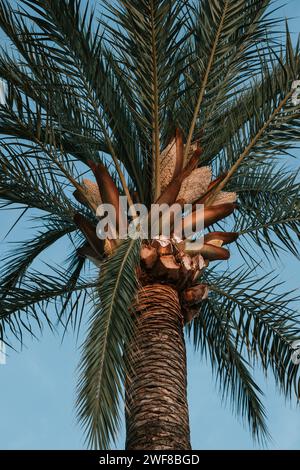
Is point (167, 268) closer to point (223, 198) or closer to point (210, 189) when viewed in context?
point (210, 189)

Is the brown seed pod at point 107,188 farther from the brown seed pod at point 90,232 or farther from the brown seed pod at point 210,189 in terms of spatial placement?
the brown seed pod at point 210,189

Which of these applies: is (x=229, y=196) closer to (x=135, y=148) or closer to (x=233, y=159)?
(x=233, y=159)

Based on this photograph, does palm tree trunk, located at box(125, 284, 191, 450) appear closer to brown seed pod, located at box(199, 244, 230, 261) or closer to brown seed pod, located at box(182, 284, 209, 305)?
brown seed pod, located at box(182, 284, 209, 305)

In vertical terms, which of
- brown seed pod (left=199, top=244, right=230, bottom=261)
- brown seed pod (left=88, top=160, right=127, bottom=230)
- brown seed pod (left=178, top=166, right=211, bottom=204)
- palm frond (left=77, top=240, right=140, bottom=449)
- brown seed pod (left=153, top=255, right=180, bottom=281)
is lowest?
palm frond (left=77, top=240, right=140, bottom=449)

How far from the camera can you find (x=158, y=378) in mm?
7398

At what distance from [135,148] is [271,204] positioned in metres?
1.67

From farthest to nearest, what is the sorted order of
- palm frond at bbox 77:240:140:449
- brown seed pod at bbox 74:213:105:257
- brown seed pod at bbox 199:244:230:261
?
brown seed pod at bbox 199:244:230:261 < brown seed pod at bbox 74:213:105:257 < palm frond at bbox 77:240:140:449

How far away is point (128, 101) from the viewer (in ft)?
31.8

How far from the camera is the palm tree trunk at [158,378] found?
22.7ft

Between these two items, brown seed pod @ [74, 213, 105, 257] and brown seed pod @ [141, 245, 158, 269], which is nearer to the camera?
brown seed pod @ [141, 245, 158, 269]

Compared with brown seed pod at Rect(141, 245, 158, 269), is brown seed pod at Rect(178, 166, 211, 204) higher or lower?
higher

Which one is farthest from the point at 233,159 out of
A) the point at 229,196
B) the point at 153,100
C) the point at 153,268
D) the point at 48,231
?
the point at 48,231

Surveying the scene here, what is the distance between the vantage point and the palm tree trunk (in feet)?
22.7
